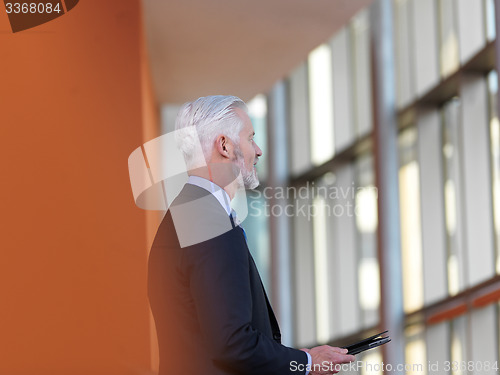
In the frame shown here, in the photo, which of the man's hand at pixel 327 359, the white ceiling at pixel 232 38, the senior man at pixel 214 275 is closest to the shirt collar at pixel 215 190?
the senior man at pixel 214 275

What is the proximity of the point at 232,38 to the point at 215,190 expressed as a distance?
13.0 ft

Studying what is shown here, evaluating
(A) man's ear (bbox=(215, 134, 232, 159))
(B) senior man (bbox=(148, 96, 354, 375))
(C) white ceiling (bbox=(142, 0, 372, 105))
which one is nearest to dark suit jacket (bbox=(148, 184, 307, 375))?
(B) senior man (bbox=(148, 96, 354, 375))

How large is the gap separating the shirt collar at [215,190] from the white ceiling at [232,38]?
3.28 m

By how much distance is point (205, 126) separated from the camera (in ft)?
5.33

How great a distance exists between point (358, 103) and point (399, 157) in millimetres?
1607

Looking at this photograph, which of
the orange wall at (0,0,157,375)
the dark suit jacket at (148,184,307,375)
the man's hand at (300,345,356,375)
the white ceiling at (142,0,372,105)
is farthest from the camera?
the white ceiling at (142,0,372,105)

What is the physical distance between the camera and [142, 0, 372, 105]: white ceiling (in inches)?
189

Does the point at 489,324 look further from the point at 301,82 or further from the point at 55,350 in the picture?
the point at 301,82

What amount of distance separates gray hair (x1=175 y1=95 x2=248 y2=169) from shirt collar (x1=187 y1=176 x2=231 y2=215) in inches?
1.9

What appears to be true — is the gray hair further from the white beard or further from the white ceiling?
the white ceiling

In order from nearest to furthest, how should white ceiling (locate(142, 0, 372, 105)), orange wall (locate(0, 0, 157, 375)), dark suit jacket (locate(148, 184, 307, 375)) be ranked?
dark suit jacket (locate(148, 184, 307, 375)) → orange wall (locate(0, 0, 157, 375)) → white ceiling (locate(142, 0, 372, 105))

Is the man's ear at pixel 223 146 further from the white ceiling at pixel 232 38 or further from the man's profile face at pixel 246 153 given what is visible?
the white ceiling at pixel 232 38

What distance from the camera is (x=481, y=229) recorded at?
5605 millimetres

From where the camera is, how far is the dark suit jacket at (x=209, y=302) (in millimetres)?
1428
